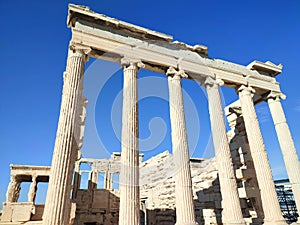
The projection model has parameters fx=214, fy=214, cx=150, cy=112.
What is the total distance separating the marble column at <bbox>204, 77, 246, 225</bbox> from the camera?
995 cm

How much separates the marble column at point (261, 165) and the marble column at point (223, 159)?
78.1 inches

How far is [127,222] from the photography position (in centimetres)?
788

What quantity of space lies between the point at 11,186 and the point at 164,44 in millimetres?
16303

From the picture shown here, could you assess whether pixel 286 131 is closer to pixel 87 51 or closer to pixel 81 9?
pixel 87 51

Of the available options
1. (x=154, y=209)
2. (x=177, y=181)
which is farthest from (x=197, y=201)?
(x=177, y=181)

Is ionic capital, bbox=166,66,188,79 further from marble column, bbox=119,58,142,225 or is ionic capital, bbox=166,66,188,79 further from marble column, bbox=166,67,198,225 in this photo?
marble column, bbox=119,58,142,225

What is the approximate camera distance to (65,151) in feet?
26.1

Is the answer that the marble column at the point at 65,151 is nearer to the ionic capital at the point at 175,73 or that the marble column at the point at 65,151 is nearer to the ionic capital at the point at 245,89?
the ionic capital at the point at 175,73

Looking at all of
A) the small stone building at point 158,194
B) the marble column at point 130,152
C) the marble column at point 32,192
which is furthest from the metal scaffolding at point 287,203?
the marble column at point 32,192

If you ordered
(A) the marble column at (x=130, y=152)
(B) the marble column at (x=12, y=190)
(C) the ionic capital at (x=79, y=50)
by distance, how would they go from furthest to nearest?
(B) the marble column at (x=12, y=190) < (C) the ionic capital at (x=79, y=50) < (A) the marble column at (x=130, y=152)

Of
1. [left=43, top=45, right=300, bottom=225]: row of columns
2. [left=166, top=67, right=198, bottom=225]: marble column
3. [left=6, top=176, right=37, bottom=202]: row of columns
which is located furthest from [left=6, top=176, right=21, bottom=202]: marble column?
[left=166, top=67, right=198, bottom=225]: marble column

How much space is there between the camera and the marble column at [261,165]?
35.2 feet

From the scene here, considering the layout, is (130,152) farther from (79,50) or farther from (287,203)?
(287,203)

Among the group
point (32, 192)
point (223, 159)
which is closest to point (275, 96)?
point (223, 159)
